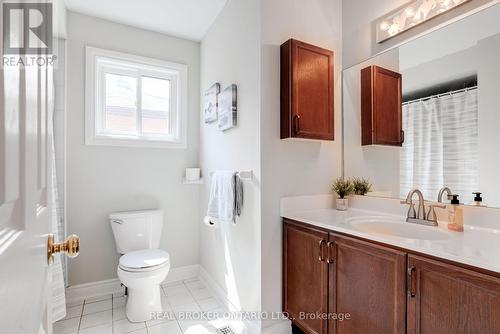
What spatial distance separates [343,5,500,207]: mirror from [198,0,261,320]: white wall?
79cm

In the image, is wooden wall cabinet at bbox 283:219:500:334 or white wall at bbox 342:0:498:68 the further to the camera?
white wall at bbox 342:0:498:68

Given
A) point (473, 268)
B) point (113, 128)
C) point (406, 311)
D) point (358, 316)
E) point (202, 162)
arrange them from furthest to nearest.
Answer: point (202, 162) < point (113, 128) < point (358, 316) < point (406, 311) < point (473, 268)

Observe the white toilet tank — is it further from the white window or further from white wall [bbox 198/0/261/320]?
the white window

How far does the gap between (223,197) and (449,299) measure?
1450mm

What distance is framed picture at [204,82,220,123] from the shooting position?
2367 mm

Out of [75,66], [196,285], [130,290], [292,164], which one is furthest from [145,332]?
[75,66]

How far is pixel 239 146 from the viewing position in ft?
6.52

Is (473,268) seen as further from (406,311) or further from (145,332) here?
(145,332)

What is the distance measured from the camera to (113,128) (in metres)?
2.53

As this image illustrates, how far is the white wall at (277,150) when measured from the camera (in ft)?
5.68

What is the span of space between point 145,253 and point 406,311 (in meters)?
1.87

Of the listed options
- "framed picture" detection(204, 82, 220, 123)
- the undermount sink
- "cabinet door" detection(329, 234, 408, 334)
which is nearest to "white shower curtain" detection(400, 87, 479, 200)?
the undermount sink

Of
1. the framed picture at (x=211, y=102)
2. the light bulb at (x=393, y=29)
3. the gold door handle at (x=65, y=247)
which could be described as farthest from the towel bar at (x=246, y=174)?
the light bulb at (x=393, y=29)

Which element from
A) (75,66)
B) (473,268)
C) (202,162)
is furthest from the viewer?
(202,162)
